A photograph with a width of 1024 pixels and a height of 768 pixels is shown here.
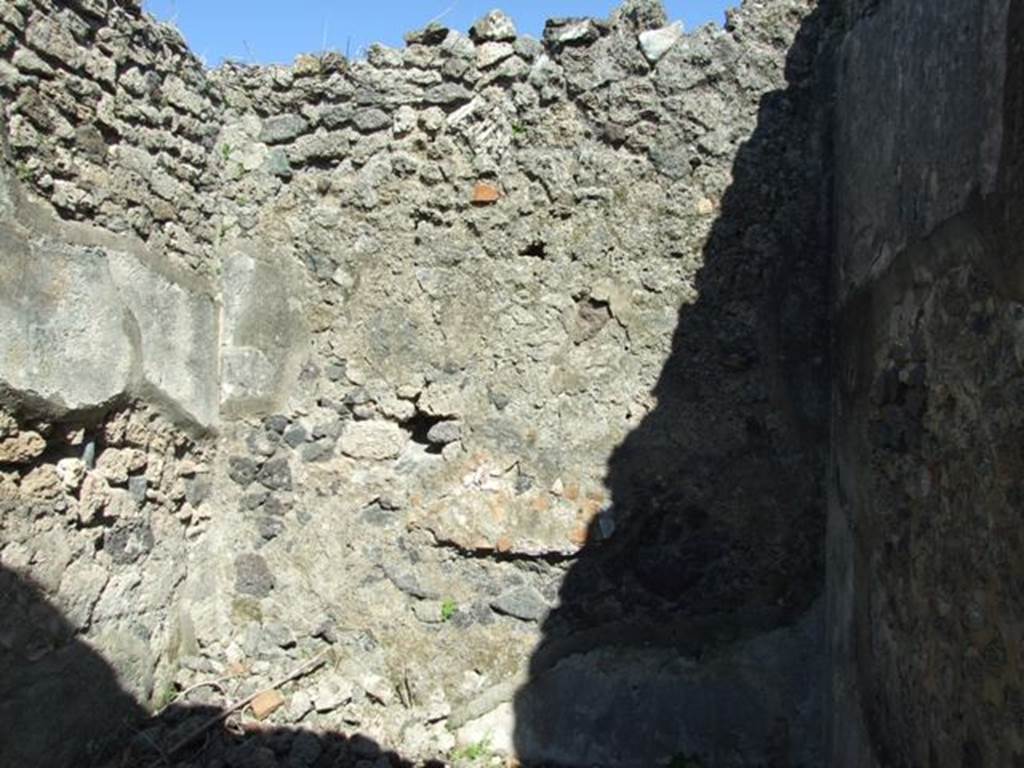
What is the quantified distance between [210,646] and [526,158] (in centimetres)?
196

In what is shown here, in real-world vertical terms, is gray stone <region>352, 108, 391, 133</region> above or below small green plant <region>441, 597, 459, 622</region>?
above

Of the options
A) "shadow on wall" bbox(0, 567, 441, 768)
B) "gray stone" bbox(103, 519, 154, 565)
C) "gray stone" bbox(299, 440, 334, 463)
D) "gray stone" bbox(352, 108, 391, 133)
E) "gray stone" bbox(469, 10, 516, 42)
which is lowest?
"shadow on wall" bbox(0, 567, 441, 768)

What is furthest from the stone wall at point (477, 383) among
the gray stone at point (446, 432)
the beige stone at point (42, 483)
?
the beige stone at point (42, 483)

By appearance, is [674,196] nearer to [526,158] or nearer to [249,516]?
[526,158]

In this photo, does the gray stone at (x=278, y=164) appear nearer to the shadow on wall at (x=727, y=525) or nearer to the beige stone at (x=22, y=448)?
the beige stone at (x=22, y=448)

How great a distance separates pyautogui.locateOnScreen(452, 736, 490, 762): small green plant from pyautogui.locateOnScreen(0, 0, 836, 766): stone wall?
2cm

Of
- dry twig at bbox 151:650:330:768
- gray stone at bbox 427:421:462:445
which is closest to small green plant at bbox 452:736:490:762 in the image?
dry twig at bbox 151:650:330:768

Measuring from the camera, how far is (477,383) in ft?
9.85

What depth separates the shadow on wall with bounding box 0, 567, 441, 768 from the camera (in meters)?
2.31

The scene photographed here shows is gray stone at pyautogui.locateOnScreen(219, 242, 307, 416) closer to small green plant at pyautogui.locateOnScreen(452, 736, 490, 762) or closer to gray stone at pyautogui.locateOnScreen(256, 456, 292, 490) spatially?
gray stone at pyautogui.locateOnScreen(256, 456, 292, 490)

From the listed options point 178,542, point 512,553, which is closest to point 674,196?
point 512,553

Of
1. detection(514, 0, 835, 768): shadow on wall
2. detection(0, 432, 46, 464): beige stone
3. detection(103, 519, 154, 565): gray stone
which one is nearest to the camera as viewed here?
detection(0, 432, 46, 464): beige stone

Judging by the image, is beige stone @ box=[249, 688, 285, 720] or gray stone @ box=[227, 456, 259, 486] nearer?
beige stone @ box=[249, 688, 285, 720]

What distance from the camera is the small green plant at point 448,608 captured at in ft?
9.71
